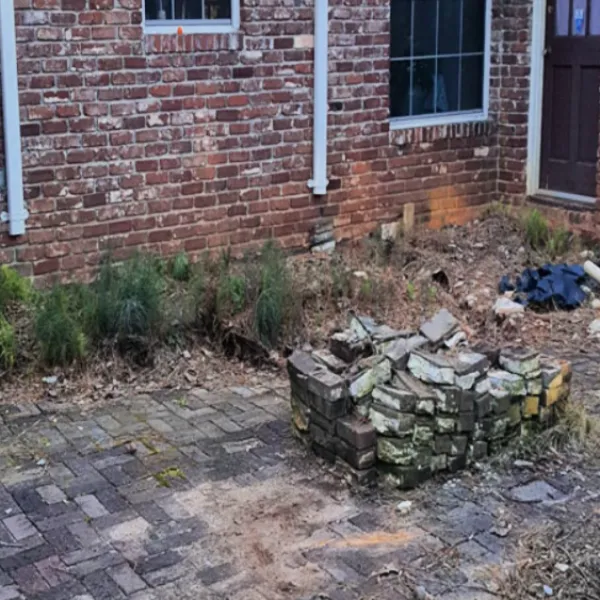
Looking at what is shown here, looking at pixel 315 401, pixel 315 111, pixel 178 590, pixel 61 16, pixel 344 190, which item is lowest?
pixel 178 590

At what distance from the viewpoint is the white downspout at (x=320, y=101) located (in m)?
7.48

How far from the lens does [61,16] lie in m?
6.30

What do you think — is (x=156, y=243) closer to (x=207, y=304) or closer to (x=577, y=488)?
(x=207, y=304)

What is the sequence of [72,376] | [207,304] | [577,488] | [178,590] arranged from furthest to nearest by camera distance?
1. [207,304]
2. [72,376]
3. [577,488]
4. [178,590]

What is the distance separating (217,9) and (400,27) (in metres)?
1.75

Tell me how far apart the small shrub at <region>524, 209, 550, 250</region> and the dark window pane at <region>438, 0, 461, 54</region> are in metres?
1.57

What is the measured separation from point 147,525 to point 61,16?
3556mm

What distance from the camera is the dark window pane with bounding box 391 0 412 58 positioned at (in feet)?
26.6

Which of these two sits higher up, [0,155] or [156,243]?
[0,155]

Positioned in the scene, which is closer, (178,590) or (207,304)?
(178,590)

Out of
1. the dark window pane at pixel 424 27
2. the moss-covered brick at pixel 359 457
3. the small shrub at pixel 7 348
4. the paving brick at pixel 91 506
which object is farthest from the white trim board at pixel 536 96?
the paving brick at pixel 91 506

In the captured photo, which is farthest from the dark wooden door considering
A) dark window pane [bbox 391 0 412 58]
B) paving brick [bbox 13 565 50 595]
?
paving brick [bbox 13 565 50 595]

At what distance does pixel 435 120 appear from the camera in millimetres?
8484

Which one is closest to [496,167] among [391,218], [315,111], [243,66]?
[391,218]
